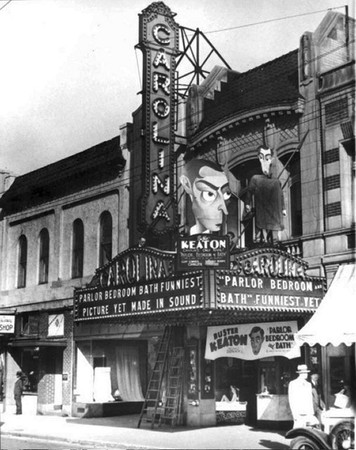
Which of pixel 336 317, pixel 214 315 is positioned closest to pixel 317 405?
pixel 336 317

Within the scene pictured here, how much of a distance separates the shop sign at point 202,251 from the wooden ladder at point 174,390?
530 cm

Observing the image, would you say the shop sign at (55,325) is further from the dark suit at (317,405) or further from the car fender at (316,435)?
the car fender at (316,435)

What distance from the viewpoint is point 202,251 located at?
17.0 m

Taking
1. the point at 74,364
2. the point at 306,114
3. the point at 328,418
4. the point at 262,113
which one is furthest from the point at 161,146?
the point at 328,418

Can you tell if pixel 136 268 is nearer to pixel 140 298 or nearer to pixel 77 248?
pixel 140 298

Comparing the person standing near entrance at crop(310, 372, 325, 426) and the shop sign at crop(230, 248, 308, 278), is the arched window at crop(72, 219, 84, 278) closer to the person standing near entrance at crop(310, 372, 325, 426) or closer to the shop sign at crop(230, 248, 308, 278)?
the shop sign at crop(230, 248, 308, 278)

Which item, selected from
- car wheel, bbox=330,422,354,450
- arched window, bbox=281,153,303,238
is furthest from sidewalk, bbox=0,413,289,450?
arched window, bbox=281,153,303,238

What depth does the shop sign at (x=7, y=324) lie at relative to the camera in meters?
28.8

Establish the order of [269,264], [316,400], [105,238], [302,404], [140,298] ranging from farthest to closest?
[105,238]
[140,298]
[269,264]
[316,400]
[302,404]

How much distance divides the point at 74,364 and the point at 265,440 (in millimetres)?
10804

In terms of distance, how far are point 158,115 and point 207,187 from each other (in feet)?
11.5

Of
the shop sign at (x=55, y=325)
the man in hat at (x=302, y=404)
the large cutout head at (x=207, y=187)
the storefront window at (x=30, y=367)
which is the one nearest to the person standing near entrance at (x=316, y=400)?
the man in hat at (x=302, y=404)

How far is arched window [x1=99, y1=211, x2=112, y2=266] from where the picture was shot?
26562 mm

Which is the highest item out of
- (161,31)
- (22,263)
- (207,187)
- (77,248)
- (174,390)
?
(161,31)
